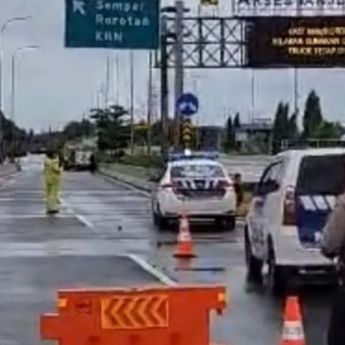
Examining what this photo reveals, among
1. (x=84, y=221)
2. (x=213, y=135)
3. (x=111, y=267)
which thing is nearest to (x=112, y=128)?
(x=213, y=135)

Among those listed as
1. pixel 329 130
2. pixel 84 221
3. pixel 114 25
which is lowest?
pixel 329 130

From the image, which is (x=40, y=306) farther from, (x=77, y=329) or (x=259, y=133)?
(x=259, y=133)

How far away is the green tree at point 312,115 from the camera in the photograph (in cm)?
12912

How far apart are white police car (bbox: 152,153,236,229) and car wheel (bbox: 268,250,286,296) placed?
1220 centimetres

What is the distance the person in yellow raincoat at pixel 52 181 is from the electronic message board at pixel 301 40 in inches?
737

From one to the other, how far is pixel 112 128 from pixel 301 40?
91791 millimetres

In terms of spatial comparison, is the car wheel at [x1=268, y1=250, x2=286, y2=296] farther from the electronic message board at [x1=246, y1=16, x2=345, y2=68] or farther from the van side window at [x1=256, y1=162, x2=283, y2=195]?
the electronic message board at [x1=246, y1=16, x2=345, y2=68]

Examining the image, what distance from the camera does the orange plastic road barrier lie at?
31.4 feet

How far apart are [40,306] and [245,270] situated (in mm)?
4910

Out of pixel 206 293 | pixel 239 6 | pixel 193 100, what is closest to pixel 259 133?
pixel 239 6

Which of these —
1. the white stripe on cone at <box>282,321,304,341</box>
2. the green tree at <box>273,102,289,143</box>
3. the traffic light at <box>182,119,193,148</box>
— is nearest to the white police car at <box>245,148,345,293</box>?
the white stripe on cone at <box>282,321,304,341</box>

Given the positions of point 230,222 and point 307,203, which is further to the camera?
point 230,222

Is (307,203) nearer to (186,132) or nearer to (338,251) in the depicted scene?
(338,251)

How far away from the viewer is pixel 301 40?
5481 centimetres
